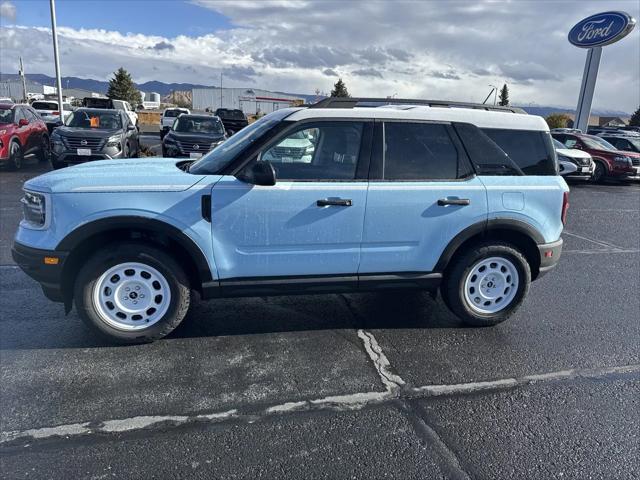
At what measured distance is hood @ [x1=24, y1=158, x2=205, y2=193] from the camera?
3.44 metres

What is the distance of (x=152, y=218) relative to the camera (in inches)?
137

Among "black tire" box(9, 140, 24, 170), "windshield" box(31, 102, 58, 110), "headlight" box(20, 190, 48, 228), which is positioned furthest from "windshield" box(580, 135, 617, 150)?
"windshield" box(31, 102, 58, 110)

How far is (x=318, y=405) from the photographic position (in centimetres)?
305

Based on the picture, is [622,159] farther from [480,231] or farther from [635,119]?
[635,119]

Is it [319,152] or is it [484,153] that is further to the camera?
[484,153]

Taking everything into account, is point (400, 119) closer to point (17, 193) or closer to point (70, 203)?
point (70, 203)

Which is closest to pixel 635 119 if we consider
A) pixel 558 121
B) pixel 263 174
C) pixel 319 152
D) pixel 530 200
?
pixel 558 121

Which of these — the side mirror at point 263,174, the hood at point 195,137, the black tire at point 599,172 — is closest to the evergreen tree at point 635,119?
the black tire at point 599,172

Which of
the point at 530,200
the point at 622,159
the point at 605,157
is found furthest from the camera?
the point at 605,157

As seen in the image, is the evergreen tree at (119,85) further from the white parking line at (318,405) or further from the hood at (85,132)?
the white parking line at (318,405)

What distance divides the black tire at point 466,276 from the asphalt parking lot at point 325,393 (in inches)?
5.4

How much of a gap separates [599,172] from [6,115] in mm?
18427

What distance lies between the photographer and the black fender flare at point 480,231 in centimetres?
404

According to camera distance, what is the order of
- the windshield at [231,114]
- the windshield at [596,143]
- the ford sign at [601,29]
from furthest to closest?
the windshield at [231,114]
the ford sign at [601,29]
the windshield at [596,143]
